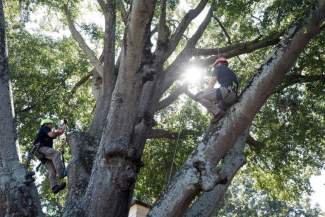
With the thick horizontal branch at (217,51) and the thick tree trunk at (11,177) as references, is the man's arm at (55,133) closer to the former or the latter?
the thick tree trunk at (11,177)

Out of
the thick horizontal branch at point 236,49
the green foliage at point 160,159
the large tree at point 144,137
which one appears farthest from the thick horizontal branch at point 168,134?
the large tree at point 144,137

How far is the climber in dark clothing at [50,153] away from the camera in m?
7.56

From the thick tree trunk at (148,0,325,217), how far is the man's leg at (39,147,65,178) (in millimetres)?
2848

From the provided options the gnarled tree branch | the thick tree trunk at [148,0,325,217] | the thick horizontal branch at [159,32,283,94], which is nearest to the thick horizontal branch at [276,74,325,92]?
the thick horizontal branch at [159,32,283,94]

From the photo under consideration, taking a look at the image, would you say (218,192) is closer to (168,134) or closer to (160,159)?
(168,134)

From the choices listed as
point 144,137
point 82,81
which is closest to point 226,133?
point 144,137

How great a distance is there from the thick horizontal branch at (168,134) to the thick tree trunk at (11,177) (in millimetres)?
3645

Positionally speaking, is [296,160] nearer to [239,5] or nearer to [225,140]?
[239,5]

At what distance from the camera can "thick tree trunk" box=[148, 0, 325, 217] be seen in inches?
201

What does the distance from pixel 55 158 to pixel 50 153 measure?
0.45ft

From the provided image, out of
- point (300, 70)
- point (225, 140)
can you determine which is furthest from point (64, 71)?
point (225, 140)

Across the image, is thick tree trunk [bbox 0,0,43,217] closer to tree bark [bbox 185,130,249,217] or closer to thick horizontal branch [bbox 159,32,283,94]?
tree bark [bbox 185,130,249,217]

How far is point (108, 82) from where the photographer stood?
799 centimetres

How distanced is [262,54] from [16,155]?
6783 mm
